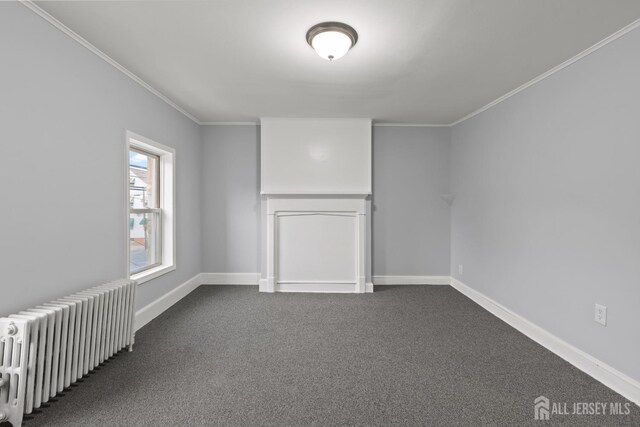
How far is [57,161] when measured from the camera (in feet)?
6.56

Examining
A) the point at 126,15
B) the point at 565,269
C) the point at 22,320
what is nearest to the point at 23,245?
the point at 22,320

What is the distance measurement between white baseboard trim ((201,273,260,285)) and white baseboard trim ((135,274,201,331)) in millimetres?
157

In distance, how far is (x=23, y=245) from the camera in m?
1.78

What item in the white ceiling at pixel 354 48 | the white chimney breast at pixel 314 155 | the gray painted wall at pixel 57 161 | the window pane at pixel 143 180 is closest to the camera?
the gray painted wall at pixel 57 161

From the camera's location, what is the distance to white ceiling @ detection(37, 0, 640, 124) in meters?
1.82

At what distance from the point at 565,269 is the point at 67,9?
162 inches

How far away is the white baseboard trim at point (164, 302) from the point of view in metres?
2.98

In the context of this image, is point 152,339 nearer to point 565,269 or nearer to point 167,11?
point 167,11

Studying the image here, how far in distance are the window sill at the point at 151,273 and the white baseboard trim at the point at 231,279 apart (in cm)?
91

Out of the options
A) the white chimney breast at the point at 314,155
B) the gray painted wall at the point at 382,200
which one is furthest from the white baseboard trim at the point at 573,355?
the white chimney breast at the point at 314,155

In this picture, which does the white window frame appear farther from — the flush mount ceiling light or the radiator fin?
the flush mount ceiling light

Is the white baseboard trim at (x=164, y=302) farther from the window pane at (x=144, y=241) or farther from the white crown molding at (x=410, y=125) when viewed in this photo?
the white crown molding at (x=410, y=125)

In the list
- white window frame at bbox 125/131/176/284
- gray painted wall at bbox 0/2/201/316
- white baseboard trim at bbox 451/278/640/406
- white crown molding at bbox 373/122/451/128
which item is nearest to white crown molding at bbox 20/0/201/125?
gray painted wall at bbox 0/2/201/316

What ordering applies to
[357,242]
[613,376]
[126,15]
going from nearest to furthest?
[126,15]
[613,376]
[357,242]
